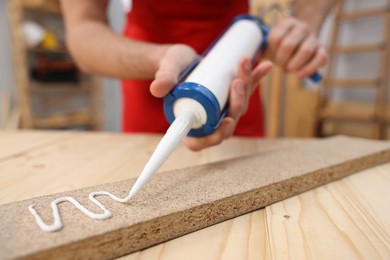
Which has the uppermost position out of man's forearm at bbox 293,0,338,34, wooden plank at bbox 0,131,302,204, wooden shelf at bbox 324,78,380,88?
man's forearm at bbox 293,0,338,34

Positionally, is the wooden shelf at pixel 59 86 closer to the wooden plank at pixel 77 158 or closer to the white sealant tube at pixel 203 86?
the wooden plank at pixel 77 158

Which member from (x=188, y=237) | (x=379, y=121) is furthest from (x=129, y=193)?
(x=379, y=121)

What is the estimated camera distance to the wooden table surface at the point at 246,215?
31 centimetres

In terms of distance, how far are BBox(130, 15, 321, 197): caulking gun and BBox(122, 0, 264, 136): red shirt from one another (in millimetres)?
323

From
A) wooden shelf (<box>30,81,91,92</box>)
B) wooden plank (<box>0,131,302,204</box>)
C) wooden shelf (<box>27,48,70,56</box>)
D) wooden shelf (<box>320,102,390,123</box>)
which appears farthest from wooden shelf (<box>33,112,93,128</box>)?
wooden shelf (<box>320,102,390,123</box>)

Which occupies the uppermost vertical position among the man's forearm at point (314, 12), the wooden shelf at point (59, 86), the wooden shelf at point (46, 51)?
the man's forearm at point (314, 12)

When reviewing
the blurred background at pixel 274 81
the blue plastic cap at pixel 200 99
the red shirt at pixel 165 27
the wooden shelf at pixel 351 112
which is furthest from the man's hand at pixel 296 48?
the wooden shelf at pixel 351 112

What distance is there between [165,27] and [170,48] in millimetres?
352

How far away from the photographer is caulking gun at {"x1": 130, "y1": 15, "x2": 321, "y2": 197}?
39 centimetres

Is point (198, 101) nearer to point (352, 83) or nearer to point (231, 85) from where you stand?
point (231, 85)

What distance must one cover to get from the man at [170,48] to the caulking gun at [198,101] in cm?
2

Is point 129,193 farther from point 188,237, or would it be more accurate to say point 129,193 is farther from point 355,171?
point 355,171

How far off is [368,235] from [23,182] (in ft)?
1.56

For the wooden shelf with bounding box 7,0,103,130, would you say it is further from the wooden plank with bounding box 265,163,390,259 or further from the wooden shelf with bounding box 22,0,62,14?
the wooden plank with bounding box 265,163,390,259
